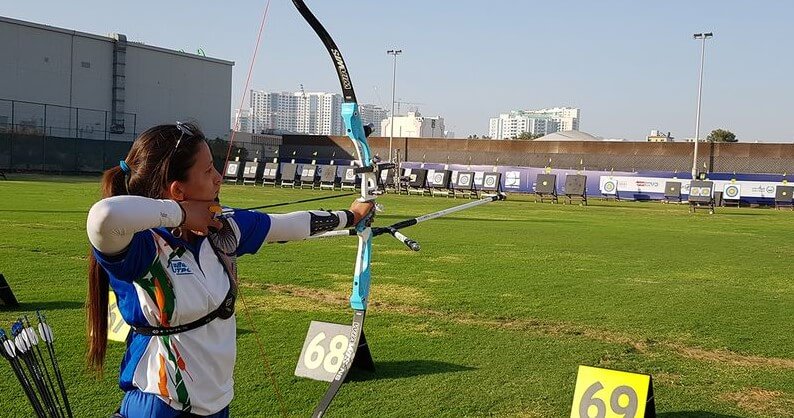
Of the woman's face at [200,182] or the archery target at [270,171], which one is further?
the archery target at [270,171]

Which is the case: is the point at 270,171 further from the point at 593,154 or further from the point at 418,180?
the point at 593,154

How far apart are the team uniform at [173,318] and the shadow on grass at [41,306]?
512 centimetres

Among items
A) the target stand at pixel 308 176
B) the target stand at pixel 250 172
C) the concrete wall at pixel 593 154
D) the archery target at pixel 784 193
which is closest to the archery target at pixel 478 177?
the concrete wall at pixel 593 154

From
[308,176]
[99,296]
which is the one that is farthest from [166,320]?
[308,176]

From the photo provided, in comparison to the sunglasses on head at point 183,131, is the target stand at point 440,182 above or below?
below

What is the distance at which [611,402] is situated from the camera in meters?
4.35

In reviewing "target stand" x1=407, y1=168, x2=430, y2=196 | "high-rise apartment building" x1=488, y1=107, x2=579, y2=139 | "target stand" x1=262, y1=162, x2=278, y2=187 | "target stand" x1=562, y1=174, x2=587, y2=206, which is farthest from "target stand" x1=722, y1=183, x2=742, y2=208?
"high-rise apartment building" x1=488, y1=107, x2=579, y2=139

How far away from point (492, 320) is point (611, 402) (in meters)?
2.86

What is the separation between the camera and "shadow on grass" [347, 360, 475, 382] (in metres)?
5.31

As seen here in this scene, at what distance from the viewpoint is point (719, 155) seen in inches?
1396

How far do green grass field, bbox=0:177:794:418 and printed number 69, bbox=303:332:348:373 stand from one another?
6.1 inches

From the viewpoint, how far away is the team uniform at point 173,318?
2133 mm

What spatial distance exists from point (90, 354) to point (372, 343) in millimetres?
3909

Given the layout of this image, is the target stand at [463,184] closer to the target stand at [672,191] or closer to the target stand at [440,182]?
the target stand at [440,182]
